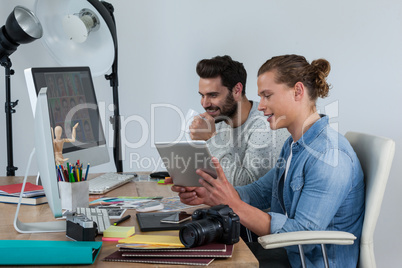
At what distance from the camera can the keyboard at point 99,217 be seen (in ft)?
3.40

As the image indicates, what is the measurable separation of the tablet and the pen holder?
25cm

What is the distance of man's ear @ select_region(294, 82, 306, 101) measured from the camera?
1.49 m

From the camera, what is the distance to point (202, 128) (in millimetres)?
2316

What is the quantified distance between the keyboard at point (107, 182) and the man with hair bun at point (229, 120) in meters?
0.48

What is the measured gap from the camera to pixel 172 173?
145 cm

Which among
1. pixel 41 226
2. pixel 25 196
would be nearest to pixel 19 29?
pixel 25 196

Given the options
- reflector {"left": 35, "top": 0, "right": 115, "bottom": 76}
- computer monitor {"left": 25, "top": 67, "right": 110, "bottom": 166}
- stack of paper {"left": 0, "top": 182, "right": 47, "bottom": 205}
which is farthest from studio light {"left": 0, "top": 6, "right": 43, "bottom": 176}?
stack of paper {"left": 0, "top": 182, "right": 47, "bottom": 205}

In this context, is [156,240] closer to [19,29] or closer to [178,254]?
[178,254]

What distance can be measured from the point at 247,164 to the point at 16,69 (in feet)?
4.57

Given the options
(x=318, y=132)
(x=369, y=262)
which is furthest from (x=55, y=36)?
(x=369, y=262)

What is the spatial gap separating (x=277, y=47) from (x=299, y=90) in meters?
1.18

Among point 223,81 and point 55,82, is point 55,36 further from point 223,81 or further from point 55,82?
point 223,81

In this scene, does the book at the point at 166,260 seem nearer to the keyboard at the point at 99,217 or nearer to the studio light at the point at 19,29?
the keyboard at the point at 99,217

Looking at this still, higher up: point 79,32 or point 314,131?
point 79,32
